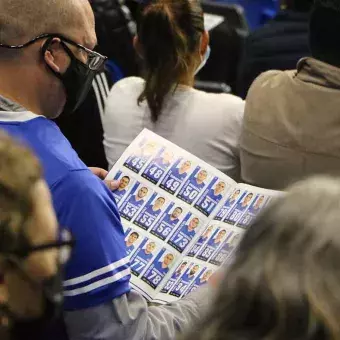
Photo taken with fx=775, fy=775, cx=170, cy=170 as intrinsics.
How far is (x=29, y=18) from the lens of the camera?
139 centimetres

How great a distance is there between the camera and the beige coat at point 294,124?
162 centimetres

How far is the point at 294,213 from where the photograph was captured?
0.78 meters

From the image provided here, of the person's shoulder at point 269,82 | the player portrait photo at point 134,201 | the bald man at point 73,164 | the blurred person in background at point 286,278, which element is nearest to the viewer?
the blurred person in background at point 286,278

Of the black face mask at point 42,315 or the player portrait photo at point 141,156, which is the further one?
the player portrait photo at point 141,156

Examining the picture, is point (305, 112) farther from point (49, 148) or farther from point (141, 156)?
point (49, 148)

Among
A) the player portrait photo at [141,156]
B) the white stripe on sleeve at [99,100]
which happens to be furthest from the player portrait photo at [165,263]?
the white stripe on sleeve at [99,100]

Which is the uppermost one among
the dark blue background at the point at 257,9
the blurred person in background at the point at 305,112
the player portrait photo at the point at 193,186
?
the blurred person in background at the point at 305,112

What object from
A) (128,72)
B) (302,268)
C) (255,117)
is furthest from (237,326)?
(128,72)

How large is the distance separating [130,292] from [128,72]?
6.04ft

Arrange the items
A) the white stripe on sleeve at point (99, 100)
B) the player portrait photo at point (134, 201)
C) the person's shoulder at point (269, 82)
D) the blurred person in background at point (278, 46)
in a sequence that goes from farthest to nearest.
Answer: the blurred person in background at point (278, 46) < the white stripe on sleeve at point (99, 100) < the person's shoulder at point (269, 82) < the player portrait photo at point (134, 201)

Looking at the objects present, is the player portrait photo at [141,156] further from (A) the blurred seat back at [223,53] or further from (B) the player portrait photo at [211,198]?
(A) the blurred seat back at [223,53]

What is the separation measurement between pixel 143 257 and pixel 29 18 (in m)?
0.52

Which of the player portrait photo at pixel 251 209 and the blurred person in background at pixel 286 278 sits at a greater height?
the blurred person in background at pixel 286 278

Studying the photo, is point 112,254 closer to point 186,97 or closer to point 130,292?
point 130,292
